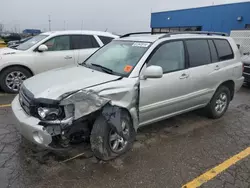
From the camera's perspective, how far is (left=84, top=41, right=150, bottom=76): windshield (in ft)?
11.2

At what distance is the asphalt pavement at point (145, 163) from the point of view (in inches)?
107

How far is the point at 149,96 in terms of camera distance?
11.0 ft

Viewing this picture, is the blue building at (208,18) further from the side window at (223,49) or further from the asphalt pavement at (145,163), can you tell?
the asphalt pavement at (145,163)

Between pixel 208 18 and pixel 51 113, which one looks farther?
pixel 208 18

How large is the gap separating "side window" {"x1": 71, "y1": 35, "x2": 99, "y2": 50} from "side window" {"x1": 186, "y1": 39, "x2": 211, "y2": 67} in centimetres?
363

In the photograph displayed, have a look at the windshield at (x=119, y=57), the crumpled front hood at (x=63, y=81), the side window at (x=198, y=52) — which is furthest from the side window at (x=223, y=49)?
the crumpled front hood at (x=63, y=81)

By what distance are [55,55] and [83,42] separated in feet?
3.18

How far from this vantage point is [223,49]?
4656 mm

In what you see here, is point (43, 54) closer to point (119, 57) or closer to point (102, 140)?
point (119, 57)

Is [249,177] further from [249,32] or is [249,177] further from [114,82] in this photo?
[249,32]

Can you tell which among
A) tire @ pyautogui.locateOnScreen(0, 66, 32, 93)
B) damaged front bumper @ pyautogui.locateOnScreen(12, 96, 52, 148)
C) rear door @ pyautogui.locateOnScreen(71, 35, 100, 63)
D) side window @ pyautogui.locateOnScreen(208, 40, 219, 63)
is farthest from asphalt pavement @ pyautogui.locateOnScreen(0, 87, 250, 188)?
rear door @ pyautogui.locateOnScreen(71, 35, 100, 63)

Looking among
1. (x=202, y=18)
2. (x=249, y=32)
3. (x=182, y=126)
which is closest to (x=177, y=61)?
(x=182, y=126)

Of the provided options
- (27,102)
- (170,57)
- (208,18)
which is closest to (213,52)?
(170,57)

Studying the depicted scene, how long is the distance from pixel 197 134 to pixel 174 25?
85.7 ft
